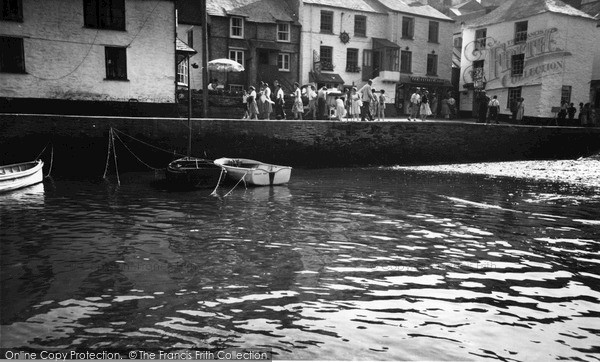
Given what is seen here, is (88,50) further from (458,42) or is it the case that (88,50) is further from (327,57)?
(458,42)

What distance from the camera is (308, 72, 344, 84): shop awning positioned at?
40.1 meters

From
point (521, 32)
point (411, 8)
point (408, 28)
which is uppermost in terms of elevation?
point (411, 8)

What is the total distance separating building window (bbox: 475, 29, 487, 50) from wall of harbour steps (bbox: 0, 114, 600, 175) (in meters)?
17.5

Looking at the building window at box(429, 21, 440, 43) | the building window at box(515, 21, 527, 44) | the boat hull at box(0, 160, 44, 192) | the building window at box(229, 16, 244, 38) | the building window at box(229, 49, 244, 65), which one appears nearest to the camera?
the boat hull at box(0, 160, 44, 192)

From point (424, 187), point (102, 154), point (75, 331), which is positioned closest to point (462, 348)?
point (75, 331)

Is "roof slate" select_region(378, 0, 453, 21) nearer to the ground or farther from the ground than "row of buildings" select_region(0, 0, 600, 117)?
farther from the ground

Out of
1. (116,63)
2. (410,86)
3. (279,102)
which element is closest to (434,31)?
(410,86)

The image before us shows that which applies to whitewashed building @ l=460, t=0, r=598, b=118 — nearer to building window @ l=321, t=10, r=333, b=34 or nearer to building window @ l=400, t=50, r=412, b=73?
building window @ l=400, t=50, r=412, b=73

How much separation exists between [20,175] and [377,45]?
1338 inches

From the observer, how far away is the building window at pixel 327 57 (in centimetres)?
4068

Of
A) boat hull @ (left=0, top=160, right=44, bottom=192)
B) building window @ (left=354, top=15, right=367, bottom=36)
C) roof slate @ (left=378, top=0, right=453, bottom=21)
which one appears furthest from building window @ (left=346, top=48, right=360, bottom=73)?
boat hull @ (left=0, top=160, right=44, bottom=192)

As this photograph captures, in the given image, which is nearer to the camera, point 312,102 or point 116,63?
point 116,63

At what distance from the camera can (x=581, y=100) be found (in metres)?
39.0

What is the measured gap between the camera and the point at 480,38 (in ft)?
142
